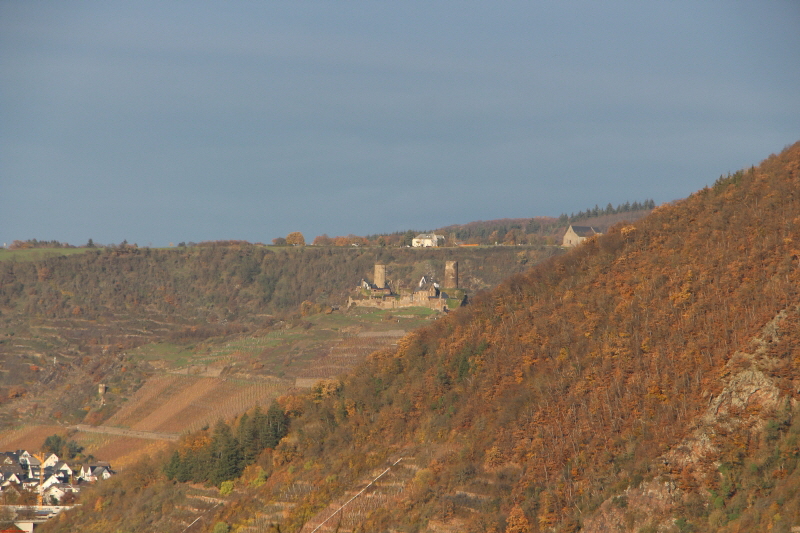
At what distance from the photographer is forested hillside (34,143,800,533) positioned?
36219 millimetres

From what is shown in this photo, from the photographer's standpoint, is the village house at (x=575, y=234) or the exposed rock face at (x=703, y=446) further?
the village house at (x=575, y=234)

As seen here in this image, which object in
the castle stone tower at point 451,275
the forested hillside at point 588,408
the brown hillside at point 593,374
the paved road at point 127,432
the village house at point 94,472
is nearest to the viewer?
the forested hillside at point 588,408

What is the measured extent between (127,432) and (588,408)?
178 ft

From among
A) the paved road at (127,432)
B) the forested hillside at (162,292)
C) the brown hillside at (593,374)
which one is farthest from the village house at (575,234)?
the brown hillside at (593,374)

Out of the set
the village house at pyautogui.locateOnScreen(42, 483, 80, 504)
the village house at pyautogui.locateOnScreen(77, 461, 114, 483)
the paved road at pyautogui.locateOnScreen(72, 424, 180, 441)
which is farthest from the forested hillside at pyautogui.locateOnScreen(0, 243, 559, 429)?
the village house at pyautogui.locateOnScreen(42, 483, 80, 504)

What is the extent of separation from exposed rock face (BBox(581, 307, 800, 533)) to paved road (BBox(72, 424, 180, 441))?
162 ft

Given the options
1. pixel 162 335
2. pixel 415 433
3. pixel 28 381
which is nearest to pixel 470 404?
pixel 415 433

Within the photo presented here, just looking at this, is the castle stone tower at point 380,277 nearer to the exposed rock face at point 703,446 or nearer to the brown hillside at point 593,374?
the brown hillside at point 593,374

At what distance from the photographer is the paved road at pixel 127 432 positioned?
3262 inches

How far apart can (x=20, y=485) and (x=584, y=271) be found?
41.5 metres

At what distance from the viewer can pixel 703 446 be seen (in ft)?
120

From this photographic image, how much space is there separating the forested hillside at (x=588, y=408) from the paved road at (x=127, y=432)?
21.0 meters

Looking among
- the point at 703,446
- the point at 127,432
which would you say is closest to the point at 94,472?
the point at 127,432

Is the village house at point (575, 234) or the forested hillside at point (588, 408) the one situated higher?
the village house at point (575, 234)
